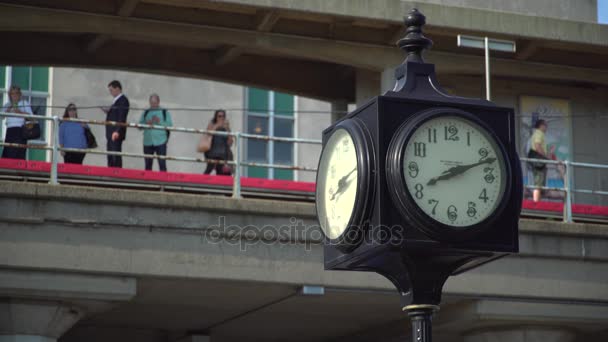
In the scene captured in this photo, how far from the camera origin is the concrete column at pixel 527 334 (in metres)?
18.8

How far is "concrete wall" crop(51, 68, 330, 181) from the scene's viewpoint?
33.6 metres

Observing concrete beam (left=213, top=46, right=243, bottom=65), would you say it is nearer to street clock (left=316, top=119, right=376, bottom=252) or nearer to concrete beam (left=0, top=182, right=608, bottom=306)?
concrete beam (left=0, top=182, right=608, bottom=306)

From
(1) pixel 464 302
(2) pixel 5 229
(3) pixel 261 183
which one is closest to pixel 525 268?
(1) pixel 464 302

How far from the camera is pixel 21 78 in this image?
33.0 meters

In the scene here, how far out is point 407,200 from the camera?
462 centimetres

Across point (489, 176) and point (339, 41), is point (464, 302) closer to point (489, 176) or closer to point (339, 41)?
point (339, 41)

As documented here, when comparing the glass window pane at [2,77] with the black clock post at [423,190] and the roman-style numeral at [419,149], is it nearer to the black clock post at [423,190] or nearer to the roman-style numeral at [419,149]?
the black clock post at [423,190]

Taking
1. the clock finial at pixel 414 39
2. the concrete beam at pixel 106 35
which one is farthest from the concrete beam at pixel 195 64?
the clock finial at pixel 414 39

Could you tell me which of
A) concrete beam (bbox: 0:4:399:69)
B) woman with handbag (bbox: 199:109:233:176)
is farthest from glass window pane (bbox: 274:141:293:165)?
woman with handbag (bbox: 199:109:233:176)

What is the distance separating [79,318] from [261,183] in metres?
3.57

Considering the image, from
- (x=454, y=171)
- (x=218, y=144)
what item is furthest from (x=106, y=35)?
(x=454, y=171)

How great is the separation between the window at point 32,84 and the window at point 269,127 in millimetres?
6099

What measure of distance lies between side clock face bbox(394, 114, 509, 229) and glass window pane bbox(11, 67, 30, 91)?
29258 mm

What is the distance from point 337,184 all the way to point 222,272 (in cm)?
1146
